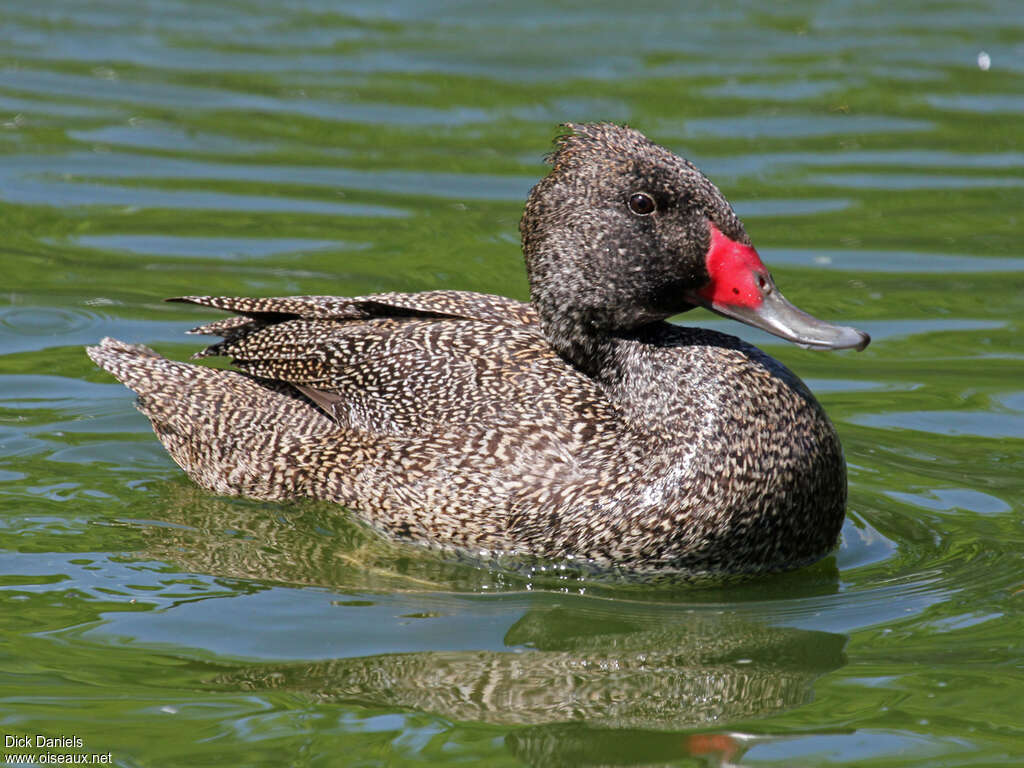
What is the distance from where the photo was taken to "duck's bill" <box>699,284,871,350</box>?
7.14m

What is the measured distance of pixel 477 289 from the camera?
10945 mm

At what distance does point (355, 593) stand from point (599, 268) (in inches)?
69.4

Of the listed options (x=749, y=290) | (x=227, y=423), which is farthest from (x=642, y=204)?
(x=227, y=423)

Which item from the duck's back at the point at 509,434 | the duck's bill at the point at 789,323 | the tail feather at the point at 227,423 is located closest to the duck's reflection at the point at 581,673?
the duck's back at the point at 509,434

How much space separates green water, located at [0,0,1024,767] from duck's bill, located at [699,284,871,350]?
3.59ft

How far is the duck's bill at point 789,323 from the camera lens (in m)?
7.14

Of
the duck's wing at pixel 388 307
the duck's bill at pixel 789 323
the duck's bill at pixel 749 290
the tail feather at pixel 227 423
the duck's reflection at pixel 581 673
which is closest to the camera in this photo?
the duck's reflection at pixel 581 673

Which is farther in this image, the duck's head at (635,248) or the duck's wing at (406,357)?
the duck's wing at (406,357)

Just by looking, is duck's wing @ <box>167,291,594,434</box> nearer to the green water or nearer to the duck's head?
the duck's head

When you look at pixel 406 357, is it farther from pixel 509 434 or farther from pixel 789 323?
pixel 789 323

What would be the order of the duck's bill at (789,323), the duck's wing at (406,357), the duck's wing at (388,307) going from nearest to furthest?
the duck's bill at (789,323)
the duck's wing at (406,357)
the duck's wing at (388,307)

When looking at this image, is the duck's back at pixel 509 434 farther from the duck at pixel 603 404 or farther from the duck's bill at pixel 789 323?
the duck's bill at pixel 789 323

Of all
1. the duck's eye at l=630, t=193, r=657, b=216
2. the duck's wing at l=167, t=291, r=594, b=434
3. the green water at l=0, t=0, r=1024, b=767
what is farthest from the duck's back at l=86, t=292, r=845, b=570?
the duck's eye at l=630, t=193, r=657, b=216

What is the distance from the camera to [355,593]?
23.9ft
